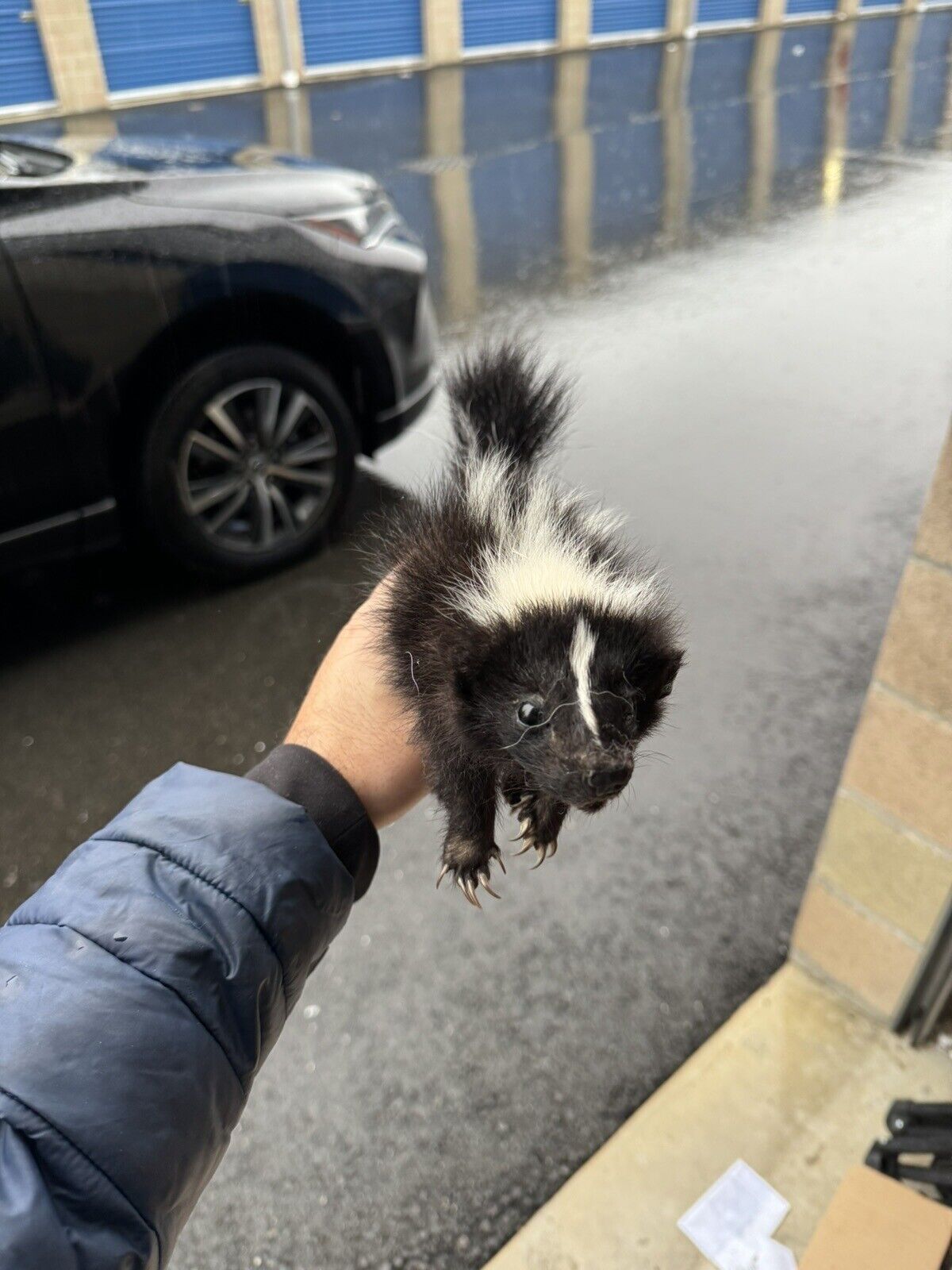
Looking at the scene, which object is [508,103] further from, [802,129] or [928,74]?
[928,74]

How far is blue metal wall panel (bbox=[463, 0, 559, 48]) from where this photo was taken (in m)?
7.98

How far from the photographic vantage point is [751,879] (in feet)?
9.14

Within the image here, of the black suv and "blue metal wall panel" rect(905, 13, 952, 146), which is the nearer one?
"blue metal wall panel" rect(905, 13, 952, 146)

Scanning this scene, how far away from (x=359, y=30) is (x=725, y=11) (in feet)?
13.5

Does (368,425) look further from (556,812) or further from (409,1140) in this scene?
(409,1140)

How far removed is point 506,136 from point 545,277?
21.6 ft

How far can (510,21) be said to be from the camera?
Answer: 29.5ft

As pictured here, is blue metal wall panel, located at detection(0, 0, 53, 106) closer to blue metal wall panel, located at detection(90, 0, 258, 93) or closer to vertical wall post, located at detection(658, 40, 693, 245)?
blue metal wall panel, located at detection(90, 0, 258, 93)

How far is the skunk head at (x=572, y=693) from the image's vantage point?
76 cm

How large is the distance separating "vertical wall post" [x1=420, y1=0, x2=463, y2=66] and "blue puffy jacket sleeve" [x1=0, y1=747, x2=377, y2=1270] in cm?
796

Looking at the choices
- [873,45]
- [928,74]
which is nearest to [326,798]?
[928,74]

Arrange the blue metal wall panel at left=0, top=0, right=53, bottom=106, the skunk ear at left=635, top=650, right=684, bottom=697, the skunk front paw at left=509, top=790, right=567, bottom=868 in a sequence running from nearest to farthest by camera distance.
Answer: the skunk ear at left=635, top=650, right=684, bottom=697 < the skunk front paw at left=509, top=790, right=567, bottom=868 < the blue metal wall panel at left=0, top=0, right=53, bottom=106

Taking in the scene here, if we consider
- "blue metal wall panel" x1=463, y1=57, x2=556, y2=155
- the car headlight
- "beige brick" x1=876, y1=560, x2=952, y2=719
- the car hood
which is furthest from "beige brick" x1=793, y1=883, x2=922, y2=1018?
"blue metal wall panel" x1=463, y1=57, x2=556, y2=155

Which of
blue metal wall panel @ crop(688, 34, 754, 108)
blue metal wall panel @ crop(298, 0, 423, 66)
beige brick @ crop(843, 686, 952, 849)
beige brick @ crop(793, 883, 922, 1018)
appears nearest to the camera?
beige brick @ crop(843, 686, 952, 849)
